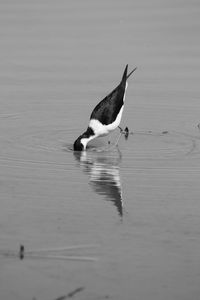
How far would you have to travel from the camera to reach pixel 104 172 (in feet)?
28.4

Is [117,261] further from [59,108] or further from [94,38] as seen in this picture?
[94,38]

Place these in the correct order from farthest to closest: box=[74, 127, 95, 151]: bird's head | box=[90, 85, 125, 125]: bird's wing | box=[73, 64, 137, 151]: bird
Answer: box=[90, 85, 125, 125]: bird's wing
box=[73, 64, 137, 151]: bird
box=[74, 127, 95, 151]: bird's head

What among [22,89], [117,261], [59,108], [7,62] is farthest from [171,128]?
[117,261]

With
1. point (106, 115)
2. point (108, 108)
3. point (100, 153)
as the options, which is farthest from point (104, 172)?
point (108, 108)

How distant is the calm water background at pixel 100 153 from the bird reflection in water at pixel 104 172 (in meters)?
0.02

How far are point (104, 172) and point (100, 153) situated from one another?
1288 millimetres

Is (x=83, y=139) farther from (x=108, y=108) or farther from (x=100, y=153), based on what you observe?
(x=108, y=108)

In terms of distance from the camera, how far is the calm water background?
5793mm

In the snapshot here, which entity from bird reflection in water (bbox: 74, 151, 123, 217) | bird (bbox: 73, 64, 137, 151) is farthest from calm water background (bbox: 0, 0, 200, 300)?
bird (bbox: 73, 64, 137, 151)

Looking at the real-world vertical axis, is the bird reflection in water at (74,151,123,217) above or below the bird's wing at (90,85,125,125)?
below

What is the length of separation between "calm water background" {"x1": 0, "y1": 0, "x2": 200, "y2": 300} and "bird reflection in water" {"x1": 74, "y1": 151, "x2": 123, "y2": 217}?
0.02 meters

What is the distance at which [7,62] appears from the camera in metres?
13.5

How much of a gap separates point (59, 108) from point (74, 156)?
2128 mm

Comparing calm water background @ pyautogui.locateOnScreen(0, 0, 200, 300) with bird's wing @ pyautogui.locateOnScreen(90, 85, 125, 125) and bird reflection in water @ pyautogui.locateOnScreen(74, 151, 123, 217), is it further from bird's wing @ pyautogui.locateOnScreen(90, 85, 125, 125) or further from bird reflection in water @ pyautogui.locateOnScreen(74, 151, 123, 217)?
bird's wing @ pyautogui.locateOnScreen(90, 85, 125, 125)
